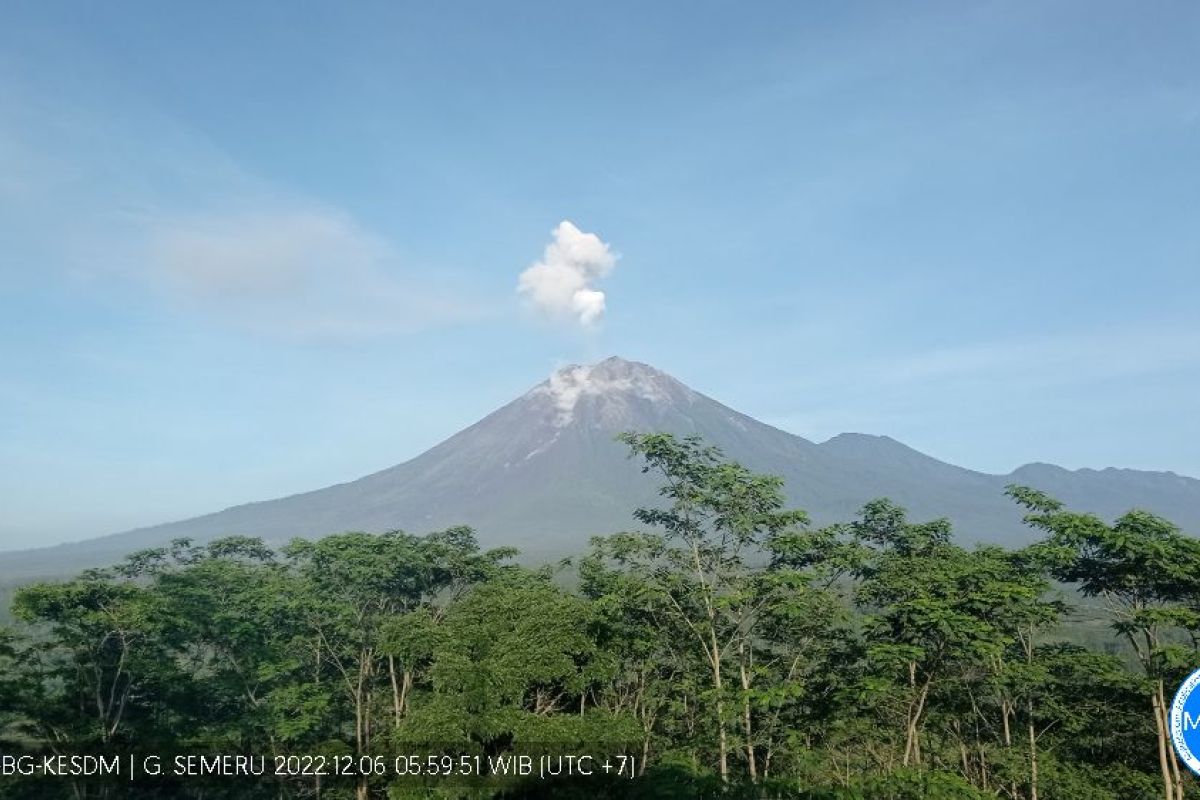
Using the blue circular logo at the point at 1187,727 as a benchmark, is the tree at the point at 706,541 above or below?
above

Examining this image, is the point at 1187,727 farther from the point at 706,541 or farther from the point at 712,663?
the point at 706,541

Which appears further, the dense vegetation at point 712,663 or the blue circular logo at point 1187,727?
the dense vegetation at point 712,663

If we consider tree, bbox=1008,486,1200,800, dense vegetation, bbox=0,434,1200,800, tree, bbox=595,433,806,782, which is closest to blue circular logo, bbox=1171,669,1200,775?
dense vegetation, bbox=0,434,1200,800

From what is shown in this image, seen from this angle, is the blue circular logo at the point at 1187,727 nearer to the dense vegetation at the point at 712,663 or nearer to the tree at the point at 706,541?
the dense vegetation at the point at 712,663

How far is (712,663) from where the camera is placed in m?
18.9

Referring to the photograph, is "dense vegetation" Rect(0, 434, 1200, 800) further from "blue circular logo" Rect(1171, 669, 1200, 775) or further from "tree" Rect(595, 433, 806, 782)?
"blue circular logo" Rect(1171, 669, 1200, 775)

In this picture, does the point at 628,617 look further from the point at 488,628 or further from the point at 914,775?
the point at 914,775

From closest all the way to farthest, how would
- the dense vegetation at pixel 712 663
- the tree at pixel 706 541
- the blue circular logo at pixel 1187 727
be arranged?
the blue circular logo at pixel 1187 727
the dense vegetation at pixel 712 663
the tree at pixel 706 541

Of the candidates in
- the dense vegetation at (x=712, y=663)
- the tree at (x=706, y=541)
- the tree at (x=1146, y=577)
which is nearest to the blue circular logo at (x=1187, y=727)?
the dense vegetation at (x=712, y=663)

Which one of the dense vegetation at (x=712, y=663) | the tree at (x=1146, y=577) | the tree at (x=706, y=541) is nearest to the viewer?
the tree at (x=1146, y=577)

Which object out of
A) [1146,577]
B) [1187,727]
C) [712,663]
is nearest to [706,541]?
[712,663]

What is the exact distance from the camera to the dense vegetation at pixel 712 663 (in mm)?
16141

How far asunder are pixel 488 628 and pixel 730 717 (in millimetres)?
6761

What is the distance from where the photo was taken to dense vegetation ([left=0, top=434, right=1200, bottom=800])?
16.1 meters
